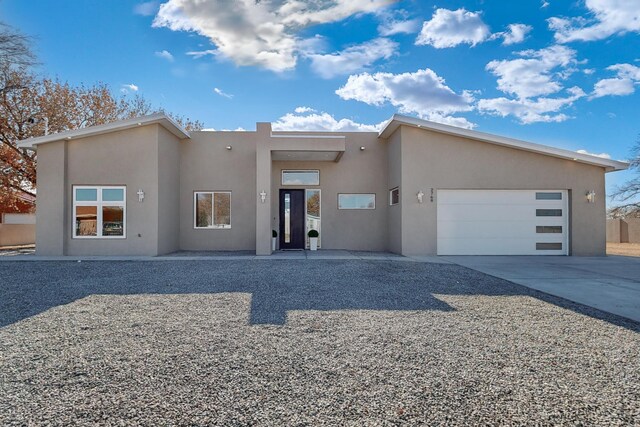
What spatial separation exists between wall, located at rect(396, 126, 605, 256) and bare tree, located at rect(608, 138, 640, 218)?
43.0 ft

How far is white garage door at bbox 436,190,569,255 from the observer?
11.6 metres

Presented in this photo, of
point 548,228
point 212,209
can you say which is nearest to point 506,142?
point 548,228

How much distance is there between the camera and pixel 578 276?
7645 millimetres

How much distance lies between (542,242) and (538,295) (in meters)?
6.90

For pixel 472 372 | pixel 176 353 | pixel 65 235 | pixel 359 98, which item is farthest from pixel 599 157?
pixel 65 235

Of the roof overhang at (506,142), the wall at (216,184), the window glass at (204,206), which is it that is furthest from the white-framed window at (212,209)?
the roof overhang at (506,142)

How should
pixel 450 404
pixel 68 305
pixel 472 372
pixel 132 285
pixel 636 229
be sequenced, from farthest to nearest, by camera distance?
pixel 636 229, pixel 132 285, pixel 68 305, pixel 472 372, pixel 450 404

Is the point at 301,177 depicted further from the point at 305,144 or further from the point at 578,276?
the point at 578,276

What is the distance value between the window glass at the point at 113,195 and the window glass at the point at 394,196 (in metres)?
8.60

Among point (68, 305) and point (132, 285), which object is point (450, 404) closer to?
point (68, 305)

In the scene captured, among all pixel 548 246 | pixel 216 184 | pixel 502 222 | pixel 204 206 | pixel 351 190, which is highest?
pixel 216 184

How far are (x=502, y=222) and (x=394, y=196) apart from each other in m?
3.49

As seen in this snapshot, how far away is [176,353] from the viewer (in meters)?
3.25

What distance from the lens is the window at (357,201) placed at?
1315 centimetres
